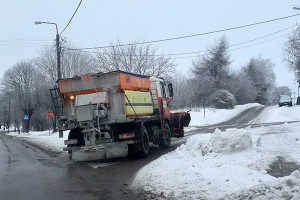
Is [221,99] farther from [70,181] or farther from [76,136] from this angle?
[70,181]

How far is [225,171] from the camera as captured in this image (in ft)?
20.9

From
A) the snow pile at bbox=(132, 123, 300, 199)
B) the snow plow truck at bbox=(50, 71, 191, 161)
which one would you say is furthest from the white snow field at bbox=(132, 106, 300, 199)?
the snow plow truck at bbox=(50, 71, 191, 161)

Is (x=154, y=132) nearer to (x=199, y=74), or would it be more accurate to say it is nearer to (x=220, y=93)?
(x=220, y=93)

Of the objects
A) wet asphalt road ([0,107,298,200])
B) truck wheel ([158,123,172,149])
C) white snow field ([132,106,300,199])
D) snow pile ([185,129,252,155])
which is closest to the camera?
white snow field ([132,106,300,199])

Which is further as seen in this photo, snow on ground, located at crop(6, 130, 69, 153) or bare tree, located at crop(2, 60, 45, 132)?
bare tree, located at crop(2, 60, 45, 132)

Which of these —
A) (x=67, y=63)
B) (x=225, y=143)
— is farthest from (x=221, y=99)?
(x=225, y=143)

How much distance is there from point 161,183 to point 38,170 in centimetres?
464

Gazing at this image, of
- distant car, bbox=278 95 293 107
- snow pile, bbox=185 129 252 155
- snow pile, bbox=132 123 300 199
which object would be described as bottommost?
snow pile, bbox=132 123 300 199

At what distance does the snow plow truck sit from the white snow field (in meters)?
1.65

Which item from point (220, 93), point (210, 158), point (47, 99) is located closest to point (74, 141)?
point (210, 158)

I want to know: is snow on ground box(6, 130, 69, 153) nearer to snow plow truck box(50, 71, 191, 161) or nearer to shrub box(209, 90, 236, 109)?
snow plow truck box(50, 71, 191, 161)

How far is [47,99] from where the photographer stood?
39.7 metres

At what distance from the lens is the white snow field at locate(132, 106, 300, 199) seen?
4668 millimetres

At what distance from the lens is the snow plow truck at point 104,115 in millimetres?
9758
